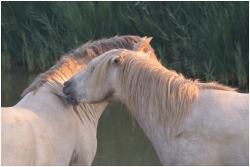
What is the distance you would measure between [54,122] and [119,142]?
3.35 m

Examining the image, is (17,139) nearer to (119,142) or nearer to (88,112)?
(88,112)

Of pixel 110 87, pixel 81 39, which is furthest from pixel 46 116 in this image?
pixel 81 39

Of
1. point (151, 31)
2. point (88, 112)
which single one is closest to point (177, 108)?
point (88, 112)

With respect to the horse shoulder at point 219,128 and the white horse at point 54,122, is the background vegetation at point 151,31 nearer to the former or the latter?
the white horse at point 54,122

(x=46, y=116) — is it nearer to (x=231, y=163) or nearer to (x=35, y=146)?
(x=35, y=146)

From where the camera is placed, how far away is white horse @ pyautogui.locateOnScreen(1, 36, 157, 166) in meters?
3.72

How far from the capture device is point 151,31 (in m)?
10.5

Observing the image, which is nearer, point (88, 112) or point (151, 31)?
point (88, 112)

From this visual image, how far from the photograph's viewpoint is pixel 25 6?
37.4 ft

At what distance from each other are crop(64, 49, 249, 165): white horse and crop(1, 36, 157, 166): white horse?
0.43 m

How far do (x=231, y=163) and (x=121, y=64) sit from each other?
0.86 meters

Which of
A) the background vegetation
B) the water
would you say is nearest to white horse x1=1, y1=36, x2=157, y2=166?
the water

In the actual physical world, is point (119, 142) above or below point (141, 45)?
below

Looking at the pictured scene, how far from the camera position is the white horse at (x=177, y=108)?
356 centimetres
